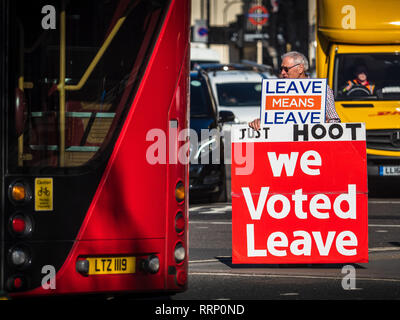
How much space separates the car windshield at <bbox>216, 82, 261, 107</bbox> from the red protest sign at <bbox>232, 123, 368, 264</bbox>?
53.9 ft

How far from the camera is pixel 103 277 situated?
7266mm

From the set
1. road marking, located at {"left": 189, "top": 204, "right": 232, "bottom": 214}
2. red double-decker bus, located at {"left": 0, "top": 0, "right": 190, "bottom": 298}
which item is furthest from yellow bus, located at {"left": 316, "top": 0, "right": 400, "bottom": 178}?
red double-decker bus, located at {"left": 0, "top": 0, "right": 190, "bottom": 298}

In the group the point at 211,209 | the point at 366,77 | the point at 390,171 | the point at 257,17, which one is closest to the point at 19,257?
the point at 211,209

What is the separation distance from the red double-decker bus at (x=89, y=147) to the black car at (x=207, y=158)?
30.1 feet

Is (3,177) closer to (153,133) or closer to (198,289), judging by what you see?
(153,133)

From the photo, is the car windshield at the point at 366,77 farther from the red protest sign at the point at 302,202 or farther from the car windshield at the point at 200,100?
the red protest sign at the point at 302,202

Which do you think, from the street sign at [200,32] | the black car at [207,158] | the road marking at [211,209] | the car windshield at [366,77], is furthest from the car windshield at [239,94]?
the street sign at [200,32]

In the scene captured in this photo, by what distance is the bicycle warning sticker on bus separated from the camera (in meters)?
7.20

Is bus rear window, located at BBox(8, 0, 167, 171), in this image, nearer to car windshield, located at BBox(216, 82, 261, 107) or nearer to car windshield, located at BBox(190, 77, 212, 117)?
car windshield, located at BBox(190, 77, 212, 117)

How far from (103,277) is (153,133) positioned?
0.95 m

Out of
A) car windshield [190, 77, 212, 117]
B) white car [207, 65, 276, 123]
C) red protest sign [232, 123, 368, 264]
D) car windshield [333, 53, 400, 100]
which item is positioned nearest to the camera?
red protest sign [232, 123, 368, 264]
